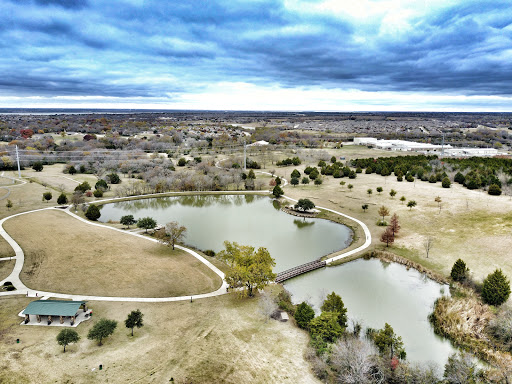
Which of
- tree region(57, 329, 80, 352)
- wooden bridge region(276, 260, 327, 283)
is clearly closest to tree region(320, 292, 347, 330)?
wooden bridge region(276, 260, 327, 283)

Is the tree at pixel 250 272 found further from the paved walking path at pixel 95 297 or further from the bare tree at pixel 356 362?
the bare tree at pixel 356 362

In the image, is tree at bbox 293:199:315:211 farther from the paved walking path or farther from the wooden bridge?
the wooden bridge

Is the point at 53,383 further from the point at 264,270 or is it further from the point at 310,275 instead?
the point at 310,275

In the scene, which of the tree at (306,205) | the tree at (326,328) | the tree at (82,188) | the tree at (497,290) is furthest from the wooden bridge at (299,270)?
the tree at (82,188)

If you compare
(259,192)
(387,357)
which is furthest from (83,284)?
(259,192)

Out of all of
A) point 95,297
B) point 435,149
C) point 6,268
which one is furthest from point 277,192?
point 435,149

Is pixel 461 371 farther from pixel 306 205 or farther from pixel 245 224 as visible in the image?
pixel 306 205
